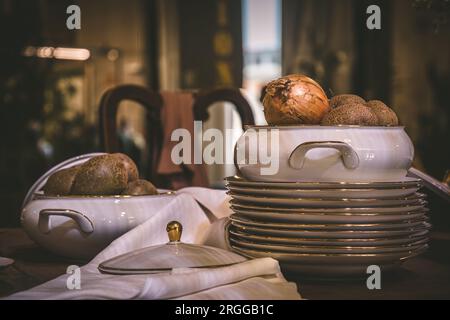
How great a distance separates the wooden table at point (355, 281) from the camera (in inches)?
29.4

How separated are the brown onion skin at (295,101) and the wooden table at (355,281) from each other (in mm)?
196

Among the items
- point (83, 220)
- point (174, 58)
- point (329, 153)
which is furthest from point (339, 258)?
point (174, 58)

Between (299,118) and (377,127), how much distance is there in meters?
0.09

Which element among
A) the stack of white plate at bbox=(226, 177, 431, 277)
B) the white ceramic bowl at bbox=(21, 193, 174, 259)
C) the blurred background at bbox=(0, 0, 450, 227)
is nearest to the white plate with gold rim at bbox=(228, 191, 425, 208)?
the stack of white plate at bbox=(226, 177, 431, 277)

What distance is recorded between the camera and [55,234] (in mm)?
976

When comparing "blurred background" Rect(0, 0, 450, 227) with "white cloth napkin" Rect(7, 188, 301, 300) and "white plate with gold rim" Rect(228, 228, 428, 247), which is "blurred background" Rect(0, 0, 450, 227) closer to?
"white plate with gold rim" Rect(228, 228, 428, 247)

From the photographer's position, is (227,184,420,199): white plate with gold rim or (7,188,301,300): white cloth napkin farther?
(227,184,420,199): white plate with gold rim

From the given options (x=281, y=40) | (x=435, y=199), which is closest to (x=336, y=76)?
(x=281, y=40)

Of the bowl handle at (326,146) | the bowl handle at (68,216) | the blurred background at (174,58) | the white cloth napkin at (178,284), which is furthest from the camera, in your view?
the blurred background at (174,58)

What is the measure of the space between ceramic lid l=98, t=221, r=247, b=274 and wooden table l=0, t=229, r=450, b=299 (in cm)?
10

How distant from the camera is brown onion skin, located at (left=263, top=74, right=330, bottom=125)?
838 millimetres

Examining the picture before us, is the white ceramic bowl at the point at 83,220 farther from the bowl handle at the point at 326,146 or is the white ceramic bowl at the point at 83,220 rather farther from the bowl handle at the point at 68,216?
the bowl handle at the point at 326,146

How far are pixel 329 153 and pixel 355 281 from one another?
0.16 m

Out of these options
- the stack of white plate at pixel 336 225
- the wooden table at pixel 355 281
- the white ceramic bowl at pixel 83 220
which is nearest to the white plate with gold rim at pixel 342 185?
the stack of white plate at pixel 336 225
